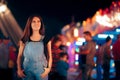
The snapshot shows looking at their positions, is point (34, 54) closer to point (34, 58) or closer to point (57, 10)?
point (34, 58)

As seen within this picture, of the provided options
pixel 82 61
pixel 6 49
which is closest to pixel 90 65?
pixel 82 61

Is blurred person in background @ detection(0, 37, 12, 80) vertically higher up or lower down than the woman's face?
lower down

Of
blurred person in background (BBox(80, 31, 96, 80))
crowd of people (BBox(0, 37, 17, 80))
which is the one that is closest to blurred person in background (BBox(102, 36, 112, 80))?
blurred person in background (BBox(80, 31, 96, 80))

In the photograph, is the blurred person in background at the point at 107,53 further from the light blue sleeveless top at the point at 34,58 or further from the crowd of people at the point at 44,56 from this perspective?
the light blue sleeveless top at the point at 34,58

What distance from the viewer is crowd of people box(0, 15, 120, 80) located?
6121 mm

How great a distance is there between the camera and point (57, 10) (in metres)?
39.5

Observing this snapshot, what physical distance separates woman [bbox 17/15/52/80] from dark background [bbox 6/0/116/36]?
30056 millimetres

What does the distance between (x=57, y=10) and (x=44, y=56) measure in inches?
1319

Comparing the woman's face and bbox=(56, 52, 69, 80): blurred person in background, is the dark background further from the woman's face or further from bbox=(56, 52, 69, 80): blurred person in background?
the woman's face

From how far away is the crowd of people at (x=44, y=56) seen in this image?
612 cm

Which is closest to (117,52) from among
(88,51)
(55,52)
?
(88,51)

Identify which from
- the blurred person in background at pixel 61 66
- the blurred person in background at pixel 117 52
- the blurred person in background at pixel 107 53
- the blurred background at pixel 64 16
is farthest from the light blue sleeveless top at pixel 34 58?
the blurred background at pixel 64 16

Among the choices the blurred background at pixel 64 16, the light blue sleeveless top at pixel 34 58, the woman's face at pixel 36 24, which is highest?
the blurred background at pixel 64 16

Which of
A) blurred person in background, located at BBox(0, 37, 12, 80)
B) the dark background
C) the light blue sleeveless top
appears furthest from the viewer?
the dark background
